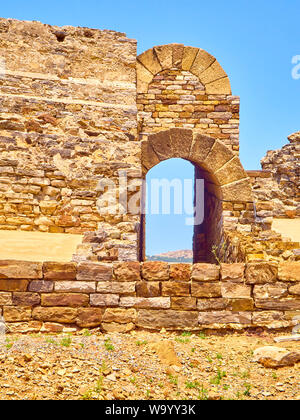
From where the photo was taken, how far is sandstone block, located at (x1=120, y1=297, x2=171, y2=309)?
3.58 metres

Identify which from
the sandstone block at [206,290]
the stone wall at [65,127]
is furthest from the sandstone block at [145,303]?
the stone wall at [65,127]

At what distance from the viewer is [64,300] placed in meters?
3.55

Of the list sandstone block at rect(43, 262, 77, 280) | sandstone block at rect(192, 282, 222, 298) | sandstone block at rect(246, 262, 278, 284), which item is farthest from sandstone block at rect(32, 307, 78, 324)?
sandstone block at rect(246, 262, 278, 284)

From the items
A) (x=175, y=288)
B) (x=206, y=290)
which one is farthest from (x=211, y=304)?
(x=175, y=288)

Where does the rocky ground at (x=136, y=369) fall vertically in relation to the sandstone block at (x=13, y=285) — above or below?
below

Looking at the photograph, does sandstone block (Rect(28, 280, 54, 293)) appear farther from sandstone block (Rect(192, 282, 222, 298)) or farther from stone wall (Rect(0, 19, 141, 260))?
sandstone block (Rect(192, 282, 222, 298))

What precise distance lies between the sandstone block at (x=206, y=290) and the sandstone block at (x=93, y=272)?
32.1 inches

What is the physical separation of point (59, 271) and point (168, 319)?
1118 millimetres

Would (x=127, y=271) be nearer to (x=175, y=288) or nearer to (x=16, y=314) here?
(x=175, y=288)

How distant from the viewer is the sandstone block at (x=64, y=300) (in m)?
3.55

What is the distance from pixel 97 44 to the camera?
671 cm

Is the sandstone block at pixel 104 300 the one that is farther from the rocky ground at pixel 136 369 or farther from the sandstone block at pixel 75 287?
the rocky ground at pixel 136 369

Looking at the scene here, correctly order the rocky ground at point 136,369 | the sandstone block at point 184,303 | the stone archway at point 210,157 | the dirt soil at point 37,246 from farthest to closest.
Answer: the stone archway at point 210,157 < the dirt soil at point 37,246 < the sandstone block at point 184,303 < the rocky ground at point 136,369
